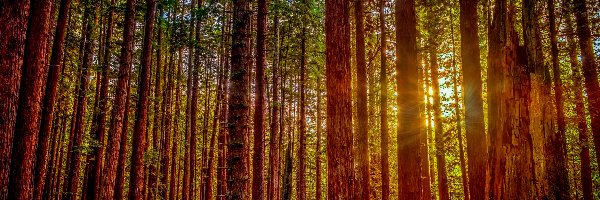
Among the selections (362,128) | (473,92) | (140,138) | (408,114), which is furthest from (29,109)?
(473,92)

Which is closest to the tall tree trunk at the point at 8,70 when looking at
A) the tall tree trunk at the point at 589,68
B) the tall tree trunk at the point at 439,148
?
the tall tree trunk at the point at 439,148

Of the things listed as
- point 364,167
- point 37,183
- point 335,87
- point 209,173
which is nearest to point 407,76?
point 335,87

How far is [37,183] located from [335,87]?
9505 mm

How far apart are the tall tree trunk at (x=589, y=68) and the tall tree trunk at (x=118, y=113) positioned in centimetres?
1236

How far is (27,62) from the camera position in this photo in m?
6.89

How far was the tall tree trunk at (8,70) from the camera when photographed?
5266 millimetres

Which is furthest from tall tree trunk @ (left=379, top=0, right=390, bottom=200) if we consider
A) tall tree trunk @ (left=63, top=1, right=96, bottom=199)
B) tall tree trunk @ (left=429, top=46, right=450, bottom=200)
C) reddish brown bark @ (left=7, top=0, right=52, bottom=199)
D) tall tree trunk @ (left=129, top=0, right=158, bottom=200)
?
tall tree trunk @ (left=63, top=1, right=96, bottom=199)

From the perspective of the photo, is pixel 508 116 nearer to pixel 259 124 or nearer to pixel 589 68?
pixel 589 68

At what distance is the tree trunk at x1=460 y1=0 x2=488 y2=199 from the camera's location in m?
7.26

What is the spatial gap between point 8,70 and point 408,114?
6.40 m

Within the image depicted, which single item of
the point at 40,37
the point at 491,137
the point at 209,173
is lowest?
the point at 209,173

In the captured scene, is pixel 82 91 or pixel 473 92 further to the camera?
pixel 82 91

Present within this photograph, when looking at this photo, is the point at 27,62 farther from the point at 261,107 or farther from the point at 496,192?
the point at 496,192

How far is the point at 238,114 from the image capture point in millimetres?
8289
